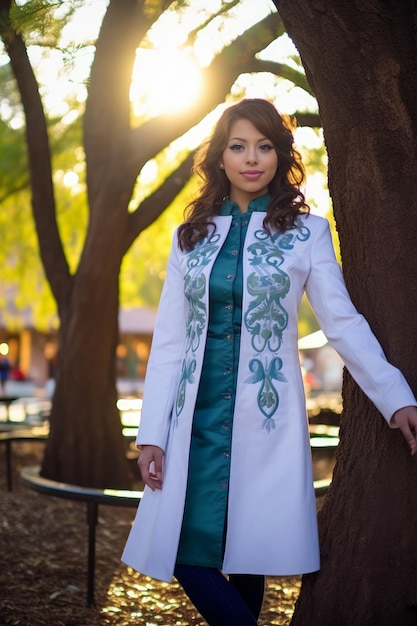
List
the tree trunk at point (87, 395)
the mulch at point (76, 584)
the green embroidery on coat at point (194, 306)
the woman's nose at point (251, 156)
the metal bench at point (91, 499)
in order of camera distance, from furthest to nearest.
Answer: the tree trunk at point (87, 395), the metal bench at point (91, 499), the mulch at point (76, 584), the woman's nose at point (251, 156), the green embroidery on coat at point (194, 306)

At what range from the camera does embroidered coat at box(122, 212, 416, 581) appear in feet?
9.39

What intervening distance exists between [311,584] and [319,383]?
49.8m

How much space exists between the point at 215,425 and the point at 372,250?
853 mm

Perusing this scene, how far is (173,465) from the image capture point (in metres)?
2.95

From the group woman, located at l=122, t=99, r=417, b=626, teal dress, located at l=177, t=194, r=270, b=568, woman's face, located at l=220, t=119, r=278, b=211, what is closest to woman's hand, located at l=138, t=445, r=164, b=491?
woman, located at l=122, t=99, r=417, b=626

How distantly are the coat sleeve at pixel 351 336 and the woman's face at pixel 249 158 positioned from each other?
11.7 inches

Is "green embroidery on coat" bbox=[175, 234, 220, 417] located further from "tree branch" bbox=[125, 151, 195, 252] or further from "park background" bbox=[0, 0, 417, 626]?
"tree branch" bbox=[125, 151, 195, 252]

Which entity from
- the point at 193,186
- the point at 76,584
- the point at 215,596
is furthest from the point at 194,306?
the point at 193,186

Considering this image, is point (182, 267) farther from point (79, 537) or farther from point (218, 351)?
point (79, 537)

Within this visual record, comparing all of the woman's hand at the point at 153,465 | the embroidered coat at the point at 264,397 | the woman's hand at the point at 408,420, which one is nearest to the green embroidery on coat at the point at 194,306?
the embroidered coat at the point at 264,397

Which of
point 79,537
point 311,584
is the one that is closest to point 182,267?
point 311,584

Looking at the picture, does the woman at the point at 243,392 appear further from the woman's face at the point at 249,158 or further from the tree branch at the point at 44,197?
the tree branch at the point at 44,197

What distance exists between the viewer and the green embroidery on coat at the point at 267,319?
2945 millimetres

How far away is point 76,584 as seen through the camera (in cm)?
544
